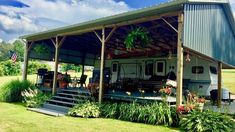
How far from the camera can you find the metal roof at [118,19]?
8396 millimetres

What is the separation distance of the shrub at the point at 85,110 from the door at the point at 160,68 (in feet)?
23.0

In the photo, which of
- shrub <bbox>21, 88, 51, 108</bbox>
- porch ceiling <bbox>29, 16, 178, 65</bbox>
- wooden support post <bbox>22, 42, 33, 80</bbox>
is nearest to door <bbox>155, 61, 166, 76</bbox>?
porch ceiling <bbox>29, 16, 178, 65</bbox>

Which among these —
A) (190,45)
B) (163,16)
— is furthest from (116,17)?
(190,45)

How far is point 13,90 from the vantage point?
45.5ft

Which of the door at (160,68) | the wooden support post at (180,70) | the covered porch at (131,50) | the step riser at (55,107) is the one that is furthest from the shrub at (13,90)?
the wooden support post at (180,70)

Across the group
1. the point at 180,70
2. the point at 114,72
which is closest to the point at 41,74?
the point at 114,72

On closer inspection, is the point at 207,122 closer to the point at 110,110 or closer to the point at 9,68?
the point at 110,110

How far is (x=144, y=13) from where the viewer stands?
30.0 ft

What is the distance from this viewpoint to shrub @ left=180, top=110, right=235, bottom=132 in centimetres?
694

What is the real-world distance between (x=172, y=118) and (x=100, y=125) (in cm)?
244

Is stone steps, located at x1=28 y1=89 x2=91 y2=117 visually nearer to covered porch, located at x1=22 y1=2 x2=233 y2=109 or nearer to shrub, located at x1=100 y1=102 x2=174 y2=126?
covered porch, located at x1=22 y1=2 x2=233 y2=109

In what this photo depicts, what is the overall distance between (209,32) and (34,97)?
9.36 m

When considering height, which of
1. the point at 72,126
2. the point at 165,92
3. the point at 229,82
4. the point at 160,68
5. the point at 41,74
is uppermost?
the point at 160,68

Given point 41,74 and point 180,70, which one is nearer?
point 180,70
